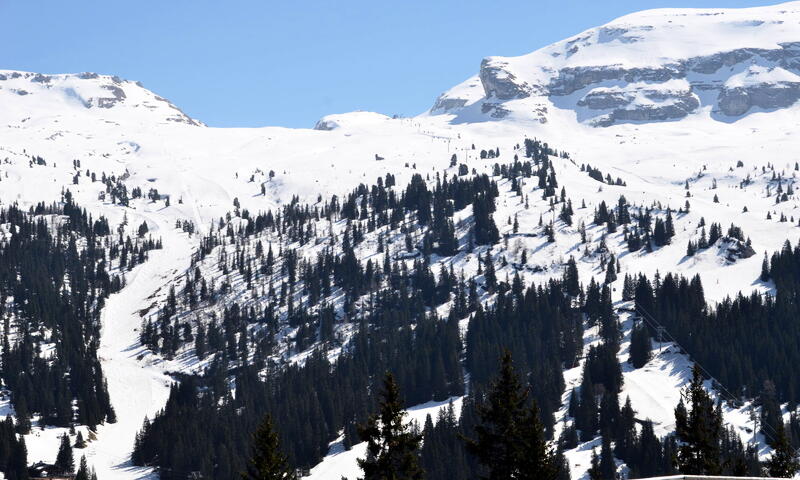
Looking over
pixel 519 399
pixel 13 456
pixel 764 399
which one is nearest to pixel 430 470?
pixel 764 399

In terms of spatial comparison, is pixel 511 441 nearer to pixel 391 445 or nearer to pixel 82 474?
pixel 391 445

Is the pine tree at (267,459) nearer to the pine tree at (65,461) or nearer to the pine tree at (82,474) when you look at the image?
the pine tree at (82,474)

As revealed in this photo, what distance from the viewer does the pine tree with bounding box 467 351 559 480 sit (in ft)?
173

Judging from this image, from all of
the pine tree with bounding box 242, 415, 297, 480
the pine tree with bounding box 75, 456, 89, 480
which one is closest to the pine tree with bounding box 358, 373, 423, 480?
the pine tree with bounding box 242, 415, 297, 480

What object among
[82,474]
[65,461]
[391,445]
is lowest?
[65,461]

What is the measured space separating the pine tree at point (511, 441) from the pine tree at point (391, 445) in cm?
318

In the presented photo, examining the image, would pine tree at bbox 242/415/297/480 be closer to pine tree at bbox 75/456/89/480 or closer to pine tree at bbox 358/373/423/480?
pine tree at bbox 358/373/423/480

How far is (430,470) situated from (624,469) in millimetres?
31914

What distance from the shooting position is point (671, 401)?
641 ft

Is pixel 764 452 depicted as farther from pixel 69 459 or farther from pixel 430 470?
pixel 69 459

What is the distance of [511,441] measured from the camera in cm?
5378

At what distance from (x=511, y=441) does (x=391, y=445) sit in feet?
20.0

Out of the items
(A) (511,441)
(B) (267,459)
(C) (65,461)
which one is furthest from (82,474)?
(A) (511,441)

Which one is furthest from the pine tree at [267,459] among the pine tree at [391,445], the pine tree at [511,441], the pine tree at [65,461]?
the pine tree at [65,461]
